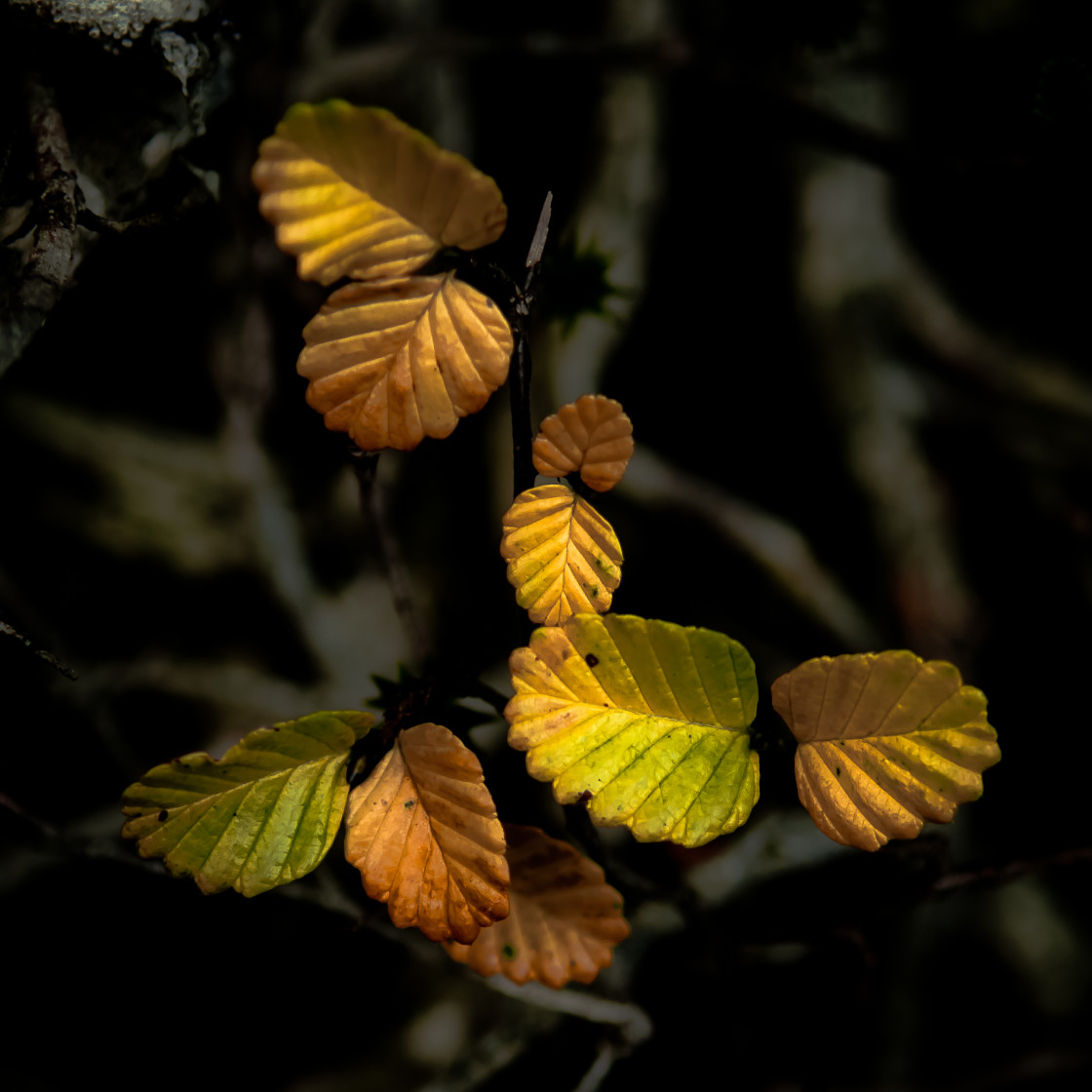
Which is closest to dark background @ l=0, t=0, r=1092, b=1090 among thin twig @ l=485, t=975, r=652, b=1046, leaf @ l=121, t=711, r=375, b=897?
thin twig @ l=485, t=975, r=652, b=1046

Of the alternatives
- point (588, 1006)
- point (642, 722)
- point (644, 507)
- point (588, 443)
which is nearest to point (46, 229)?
point (588, 443)

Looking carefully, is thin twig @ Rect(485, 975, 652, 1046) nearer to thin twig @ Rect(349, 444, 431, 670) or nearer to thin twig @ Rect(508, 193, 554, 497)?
thin twig @ Rect(349, 444, 431, 670)

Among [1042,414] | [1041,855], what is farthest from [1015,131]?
[1041,855]

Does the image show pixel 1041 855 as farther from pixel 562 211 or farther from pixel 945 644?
pixel 562 211

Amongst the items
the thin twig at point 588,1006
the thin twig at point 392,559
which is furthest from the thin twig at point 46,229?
the thin twig at point 588,1006

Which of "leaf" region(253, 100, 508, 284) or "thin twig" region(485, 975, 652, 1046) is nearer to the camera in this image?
"leaf" region(253, 100, 508, 284)

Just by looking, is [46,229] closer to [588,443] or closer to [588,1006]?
[588,443]

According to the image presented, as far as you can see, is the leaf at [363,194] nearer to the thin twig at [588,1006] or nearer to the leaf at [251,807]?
the leaf at [251,807]
